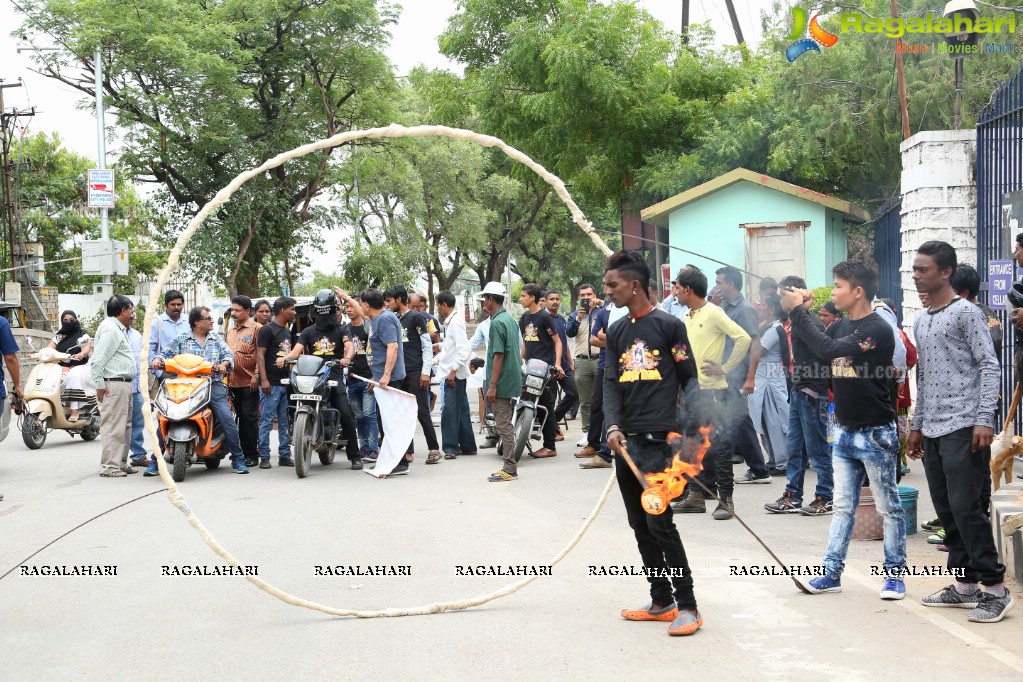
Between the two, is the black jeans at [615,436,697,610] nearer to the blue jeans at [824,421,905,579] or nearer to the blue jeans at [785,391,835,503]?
the blue jeans at [824,421,905,579]

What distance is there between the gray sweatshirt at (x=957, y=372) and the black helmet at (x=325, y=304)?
7105 mm

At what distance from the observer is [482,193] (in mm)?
44531

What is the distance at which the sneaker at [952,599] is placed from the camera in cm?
527

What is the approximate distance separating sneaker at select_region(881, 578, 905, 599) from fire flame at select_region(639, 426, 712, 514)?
4.30ft

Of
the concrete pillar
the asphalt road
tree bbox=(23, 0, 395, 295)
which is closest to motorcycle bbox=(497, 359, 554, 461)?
the asphalt road

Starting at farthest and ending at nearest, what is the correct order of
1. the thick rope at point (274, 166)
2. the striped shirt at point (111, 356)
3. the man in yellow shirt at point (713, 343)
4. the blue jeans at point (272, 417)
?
the blue jeans at point (272, 417), the striped shirt at point (111, 356), the man in yellow shirt at point (713, 343), the thick rope at point (274, 166)

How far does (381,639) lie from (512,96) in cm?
1883

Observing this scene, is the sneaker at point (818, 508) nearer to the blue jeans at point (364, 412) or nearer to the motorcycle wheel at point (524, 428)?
the motorcycle wheel at point (524, 428)

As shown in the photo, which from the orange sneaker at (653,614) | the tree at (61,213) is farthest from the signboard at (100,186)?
the orange sneaker at (653,614)

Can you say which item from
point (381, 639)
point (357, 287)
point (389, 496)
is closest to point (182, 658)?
point (381, 639)

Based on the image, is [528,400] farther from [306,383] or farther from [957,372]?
[957,372]

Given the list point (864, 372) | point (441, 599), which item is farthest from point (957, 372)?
point (441, 599)

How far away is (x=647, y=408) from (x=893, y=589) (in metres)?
1.74

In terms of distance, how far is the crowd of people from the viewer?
520 centimetres
